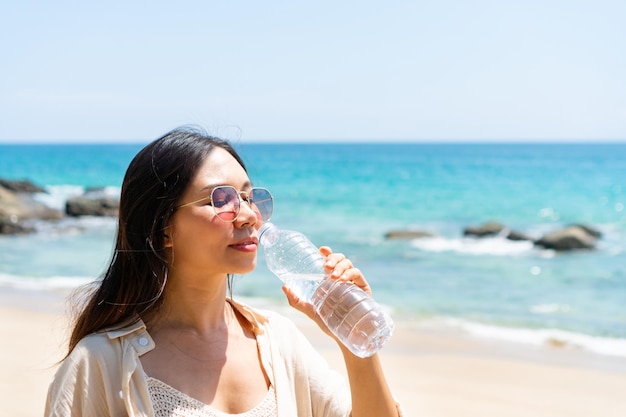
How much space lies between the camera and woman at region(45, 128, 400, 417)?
95.9 inches

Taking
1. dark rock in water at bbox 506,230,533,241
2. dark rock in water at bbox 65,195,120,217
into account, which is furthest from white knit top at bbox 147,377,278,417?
dark rock in water at bbox 65,195,120,217

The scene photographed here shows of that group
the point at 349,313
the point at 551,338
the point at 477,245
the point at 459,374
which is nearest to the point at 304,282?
the point at 349,313

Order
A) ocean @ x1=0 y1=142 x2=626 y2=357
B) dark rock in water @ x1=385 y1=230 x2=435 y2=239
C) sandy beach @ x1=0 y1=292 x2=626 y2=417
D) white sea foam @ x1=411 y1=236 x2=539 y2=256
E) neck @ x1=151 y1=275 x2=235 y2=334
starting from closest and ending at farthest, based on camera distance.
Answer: neck @ x1=151 y1=275 x2=235 y2=334
sandy beach @ x1=0 y1=292 x2=626 y2=417
ocean @ x1=0 y1=142 x2=626 y2=357
white sea foam @ x1=411 y1=236 x2=539 y2=256
dark rock in water @ x1=385 y1=230 x2=435 y2=239

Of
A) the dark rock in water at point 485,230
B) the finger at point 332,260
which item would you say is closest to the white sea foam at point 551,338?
the finger at point 332,260

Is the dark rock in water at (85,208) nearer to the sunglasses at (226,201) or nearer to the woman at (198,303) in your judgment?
the woman at (198,303)

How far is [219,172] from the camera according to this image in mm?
2551

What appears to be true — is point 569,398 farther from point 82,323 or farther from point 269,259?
point 82,323

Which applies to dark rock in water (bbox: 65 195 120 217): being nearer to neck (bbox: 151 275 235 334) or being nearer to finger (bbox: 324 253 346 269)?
neck (bbox: 151 275 235 334)

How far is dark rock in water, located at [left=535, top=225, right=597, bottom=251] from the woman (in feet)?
60.9

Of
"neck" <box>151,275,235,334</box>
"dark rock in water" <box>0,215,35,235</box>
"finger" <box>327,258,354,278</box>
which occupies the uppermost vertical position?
"finger" <box>327,258,354,278</box>

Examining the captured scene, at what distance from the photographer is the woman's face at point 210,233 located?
2.48 meters

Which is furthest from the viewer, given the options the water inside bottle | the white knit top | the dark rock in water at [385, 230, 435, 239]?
the dark rock in water at [385, 230, 435, 239]

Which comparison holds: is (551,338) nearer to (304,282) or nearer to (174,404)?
(304,282)

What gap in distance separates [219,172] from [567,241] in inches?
744
